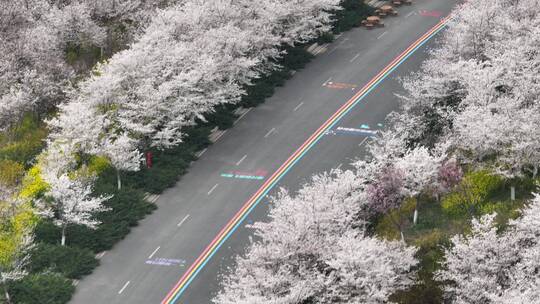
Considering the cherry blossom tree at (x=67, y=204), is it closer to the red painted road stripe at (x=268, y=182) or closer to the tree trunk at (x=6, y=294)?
the tree trunk at (x=6, y=294)

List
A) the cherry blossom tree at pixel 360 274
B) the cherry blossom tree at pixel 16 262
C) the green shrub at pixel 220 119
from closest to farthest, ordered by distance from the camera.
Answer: the cherry blossom tree at pixel 360 274 < the cherry blossom tree at pixel 16 262 < the green shrub at pixel 220 119

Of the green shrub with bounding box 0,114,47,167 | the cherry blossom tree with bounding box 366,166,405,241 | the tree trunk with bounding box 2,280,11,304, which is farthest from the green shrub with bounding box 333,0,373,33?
the tree trunk with bounding box 2,280,11,304

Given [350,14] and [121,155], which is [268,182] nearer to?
[121,155]

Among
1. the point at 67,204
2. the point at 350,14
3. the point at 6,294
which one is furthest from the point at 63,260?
the point at 350,14

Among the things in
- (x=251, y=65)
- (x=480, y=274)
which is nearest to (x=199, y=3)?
(x=251, y=65)

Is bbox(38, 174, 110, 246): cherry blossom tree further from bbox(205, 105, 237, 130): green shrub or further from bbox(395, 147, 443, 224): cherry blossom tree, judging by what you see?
bbox(395, 147, 443, 224): cherry blossom tree

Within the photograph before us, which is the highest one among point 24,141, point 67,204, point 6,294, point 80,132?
point 80,132

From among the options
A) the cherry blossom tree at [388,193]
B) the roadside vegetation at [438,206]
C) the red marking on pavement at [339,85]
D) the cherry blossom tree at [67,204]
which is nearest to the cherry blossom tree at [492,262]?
the roadside vegetation at [438,206]
